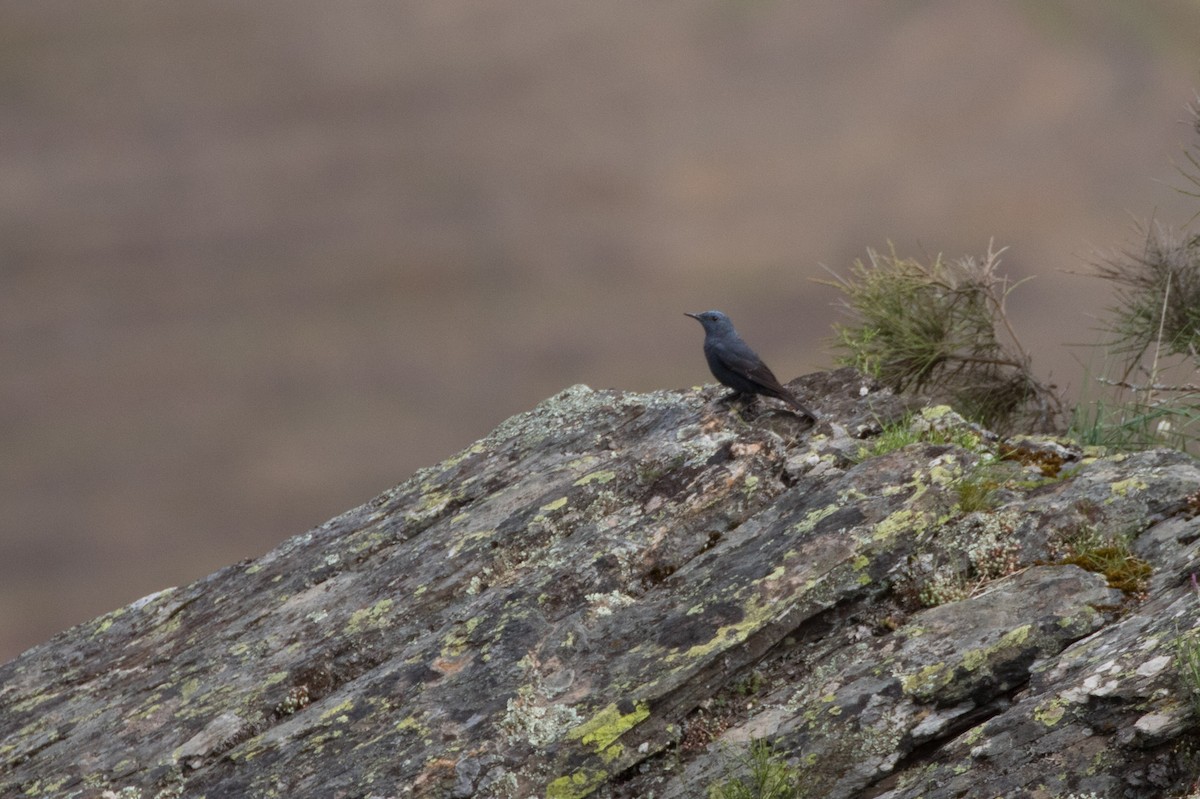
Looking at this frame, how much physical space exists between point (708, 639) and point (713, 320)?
457cm

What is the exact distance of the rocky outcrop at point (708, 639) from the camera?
21.9 ft

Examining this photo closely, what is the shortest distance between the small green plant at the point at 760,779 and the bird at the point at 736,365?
3863 mm

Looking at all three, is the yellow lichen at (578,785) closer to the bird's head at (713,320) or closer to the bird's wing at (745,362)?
the bird's wing at (745,362)

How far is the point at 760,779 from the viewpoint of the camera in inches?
259

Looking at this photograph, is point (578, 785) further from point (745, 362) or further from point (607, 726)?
point (745, 362)

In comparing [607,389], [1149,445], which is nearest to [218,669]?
[607,389]

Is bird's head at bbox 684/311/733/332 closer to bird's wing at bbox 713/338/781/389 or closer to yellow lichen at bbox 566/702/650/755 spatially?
bird's wing at bbox 713/338/781/389

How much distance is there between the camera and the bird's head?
11.4 metres

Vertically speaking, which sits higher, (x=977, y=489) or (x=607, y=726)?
(x=977, y=489)

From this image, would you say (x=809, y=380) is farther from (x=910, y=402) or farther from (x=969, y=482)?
(x=969, y=482)

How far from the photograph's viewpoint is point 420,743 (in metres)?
7.60

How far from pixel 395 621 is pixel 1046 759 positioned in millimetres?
4981

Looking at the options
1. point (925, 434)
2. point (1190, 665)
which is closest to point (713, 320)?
point (925, 434)

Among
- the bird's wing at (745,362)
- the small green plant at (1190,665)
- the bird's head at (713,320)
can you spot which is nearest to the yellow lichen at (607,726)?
the small green plant at (1190,665)
